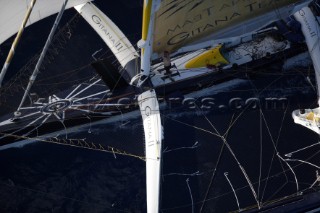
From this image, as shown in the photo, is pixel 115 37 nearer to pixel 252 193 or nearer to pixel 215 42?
pixel 215 42

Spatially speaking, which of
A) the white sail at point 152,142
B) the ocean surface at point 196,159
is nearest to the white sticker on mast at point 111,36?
the white sail at point 152,142

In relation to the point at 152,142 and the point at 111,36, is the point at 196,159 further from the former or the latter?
the point at 111,36

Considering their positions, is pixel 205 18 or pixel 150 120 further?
pixel 150 120

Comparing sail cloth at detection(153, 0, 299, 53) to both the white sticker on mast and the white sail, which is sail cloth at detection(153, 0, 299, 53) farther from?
the white sticker on mast

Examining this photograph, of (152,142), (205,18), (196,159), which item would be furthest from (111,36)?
(196,159)

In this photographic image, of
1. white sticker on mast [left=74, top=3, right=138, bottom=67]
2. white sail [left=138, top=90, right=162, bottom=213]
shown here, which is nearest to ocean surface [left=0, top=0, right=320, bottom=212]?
white sail [left=138, top=90, right=162, bottom=213]

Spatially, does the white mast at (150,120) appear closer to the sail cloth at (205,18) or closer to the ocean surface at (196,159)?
the sail cloth at (205,18)

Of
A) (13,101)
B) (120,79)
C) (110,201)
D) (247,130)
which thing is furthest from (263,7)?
(13,101)
